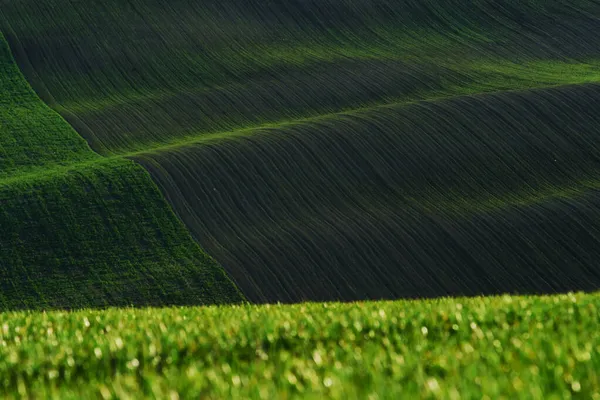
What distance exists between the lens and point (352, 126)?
128 ft

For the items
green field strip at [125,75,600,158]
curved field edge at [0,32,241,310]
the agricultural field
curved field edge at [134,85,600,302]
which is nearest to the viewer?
the agricultural field

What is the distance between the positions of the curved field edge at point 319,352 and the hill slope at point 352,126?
17009 mm

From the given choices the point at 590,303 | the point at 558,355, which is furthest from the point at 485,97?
the point at 558,355

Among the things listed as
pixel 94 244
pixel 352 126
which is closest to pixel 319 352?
pixel 94 244

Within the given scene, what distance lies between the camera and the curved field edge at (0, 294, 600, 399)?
601 centimetres

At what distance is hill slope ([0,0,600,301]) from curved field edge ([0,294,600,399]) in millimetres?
17009

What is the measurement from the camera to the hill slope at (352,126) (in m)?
29.4

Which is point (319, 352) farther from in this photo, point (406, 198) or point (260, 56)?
point (260, 56)

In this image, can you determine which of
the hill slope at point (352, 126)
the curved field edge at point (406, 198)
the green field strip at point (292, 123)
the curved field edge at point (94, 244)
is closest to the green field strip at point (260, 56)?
the hill slope at point (352, 126)

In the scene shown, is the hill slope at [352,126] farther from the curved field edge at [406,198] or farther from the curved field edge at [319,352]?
the curved field edge at [319,352]

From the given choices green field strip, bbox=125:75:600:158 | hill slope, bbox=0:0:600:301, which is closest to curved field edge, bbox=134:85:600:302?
hill slope, bbox=0:0:600:301

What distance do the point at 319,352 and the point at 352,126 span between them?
31729 millimetres

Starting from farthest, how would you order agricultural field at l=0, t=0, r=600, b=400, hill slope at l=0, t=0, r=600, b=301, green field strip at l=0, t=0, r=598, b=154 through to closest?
green field strip at l=0, t=0, r=598, b=154, hill slope at l=0, t=0, r=600, b=301, agricultural field at l=0, t=0, r=600, b=400

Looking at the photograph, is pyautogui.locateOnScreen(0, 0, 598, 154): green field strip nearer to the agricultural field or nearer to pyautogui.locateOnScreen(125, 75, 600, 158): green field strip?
the agricultural field
